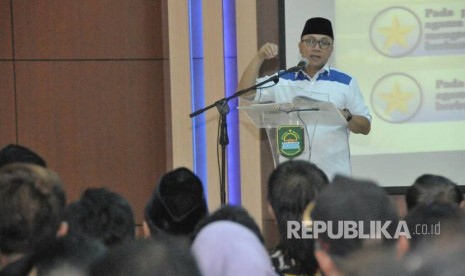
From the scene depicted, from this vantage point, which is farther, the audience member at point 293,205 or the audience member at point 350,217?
the audience member at point 293,205

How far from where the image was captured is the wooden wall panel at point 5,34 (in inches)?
221

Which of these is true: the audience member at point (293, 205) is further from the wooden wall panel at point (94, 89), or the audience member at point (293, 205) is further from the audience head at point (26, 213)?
the wooden wall panel at point (94, 89)

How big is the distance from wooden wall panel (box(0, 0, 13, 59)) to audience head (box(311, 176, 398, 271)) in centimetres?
431

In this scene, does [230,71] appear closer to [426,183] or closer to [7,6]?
[7,6]

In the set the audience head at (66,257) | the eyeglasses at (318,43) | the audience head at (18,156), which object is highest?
the eyeglasses at (318,43)

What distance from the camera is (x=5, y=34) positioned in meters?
5.61

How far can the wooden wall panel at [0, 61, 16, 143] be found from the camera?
18.4 ft

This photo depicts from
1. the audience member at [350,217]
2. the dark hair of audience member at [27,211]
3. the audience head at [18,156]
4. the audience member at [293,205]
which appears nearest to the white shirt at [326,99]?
the audience head at [18,156]

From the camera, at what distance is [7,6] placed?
5629mm

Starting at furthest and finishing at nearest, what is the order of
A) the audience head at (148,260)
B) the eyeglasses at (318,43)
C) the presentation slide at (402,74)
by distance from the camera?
the presentation slide at (402,74) < the eyeglasses at (318,43) < the audience head at (148,260)

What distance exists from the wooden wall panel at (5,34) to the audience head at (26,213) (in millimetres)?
3734

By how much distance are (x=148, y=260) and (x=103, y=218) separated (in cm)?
126

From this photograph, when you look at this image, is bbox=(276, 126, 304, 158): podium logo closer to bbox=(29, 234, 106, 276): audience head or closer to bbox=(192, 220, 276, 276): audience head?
bbox=(192, 220, 276, 276): audience head

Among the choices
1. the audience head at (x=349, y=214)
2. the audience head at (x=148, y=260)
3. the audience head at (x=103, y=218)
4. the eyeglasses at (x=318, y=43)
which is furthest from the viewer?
the eyeglasses at (x=318, y=43)
